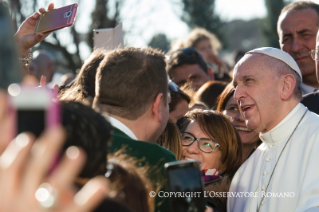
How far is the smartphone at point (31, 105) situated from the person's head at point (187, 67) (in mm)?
5252

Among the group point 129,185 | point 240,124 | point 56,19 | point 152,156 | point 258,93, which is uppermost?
point 56,19

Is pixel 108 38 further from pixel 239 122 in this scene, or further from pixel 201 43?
pixel 201 43

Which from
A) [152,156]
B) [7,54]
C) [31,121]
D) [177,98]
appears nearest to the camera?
[7,54]

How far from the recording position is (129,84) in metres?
3.00

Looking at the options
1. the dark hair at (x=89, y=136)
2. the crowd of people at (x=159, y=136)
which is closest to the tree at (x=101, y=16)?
the crowd of people at (x=159, y=136)

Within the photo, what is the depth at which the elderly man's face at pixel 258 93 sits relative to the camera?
13.2 ft

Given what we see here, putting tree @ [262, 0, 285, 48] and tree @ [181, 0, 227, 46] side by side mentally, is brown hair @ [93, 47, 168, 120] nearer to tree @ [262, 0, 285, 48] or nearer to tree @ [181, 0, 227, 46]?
tree @ [181, 0, 227, 46]

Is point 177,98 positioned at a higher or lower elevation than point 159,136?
lower

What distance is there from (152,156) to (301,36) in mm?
3491

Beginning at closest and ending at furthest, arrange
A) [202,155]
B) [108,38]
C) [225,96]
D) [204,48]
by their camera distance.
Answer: [202,155] → [108,38] → [225,96] → [204,48]

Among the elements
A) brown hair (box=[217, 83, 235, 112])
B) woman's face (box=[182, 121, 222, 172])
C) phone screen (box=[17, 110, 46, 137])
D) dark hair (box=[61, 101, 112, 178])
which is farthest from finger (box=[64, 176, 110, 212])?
brown hair (box=[217, 83, 235, 112])

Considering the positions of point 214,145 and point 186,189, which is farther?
point 214,145

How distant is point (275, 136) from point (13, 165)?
9.81 ft

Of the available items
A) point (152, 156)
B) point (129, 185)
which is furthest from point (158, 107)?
point (129, 185)
